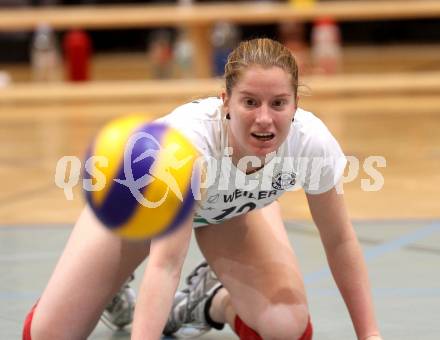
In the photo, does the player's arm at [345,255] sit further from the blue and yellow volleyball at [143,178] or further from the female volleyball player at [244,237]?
the blue and yellow volleyball at [143,178]

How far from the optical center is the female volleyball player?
2.57 metres

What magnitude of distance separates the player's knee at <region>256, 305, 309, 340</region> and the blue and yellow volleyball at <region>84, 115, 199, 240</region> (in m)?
0.48

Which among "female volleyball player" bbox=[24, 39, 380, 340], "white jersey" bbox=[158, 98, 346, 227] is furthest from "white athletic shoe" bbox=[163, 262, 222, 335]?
"white jersey" bbox=[158, 98, 346, 227]

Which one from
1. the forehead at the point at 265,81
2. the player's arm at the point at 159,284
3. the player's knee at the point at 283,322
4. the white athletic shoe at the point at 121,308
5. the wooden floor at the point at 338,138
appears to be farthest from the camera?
the wooden floor at the point at 338,138

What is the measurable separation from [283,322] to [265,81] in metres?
0.72

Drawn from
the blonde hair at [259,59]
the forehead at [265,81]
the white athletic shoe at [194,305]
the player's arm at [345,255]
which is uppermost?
the blonde hair at [259,59]

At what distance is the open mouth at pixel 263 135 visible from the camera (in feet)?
8.48

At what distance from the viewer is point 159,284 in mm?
2488

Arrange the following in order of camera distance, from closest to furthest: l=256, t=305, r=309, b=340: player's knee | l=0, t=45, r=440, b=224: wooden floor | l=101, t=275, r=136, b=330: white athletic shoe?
l=256, t=305, r=309, b=340: player's knee → l=101, t=275, r=136, b=330: white athletic shoe → l=0, t=45, r=440, b=224: wooden floor

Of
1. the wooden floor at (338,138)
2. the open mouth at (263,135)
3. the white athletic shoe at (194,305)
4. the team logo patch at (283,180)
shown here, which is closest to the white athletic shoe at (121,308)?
the white athletic shoe at (194,305)

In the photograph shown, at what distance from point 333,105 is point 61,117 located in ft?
7.06

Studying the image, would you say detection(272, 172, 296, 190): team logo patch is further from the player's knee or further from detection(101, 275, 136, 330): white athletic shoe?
detection(101, 275, 136, 330): white athletic shoe

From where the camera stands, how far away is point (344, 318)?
10.7 ft

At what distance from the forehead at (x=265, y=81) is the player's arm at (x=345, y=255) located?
0.36 m
